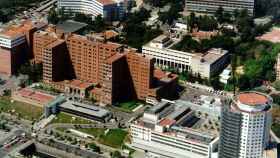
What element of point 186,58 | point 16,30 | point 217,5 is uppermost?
point 217,5

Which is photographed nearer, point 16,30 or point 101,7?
point 16,30

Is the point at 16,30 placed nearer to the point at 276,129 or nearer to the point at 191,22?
the point at 191,22

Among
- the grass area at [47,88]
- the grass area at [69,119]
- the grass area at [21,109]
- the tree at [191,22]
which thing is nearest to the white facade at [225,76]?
the tree at [191,22]

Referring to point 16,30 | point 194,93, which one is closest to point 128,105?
point 194,93

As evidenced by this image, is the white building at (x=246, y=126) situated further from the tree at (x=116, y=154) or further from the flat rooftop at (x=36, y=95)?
the flat rooftop at (x=36, y=95)

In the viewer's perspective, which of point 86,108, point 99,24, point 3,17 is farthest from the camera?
point 3,17

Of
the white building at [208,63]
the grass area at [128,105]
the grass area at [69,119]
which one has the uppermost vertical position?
the white building at [208,63]

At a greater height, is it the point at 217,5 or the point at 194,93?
the point at 217,5
